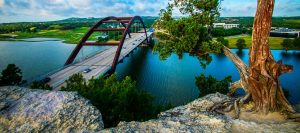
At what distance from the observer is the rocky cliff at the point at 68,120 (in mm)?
8769

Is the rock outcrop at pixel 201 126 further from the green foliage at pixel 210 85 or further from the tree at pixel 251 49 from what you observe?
the green foliage at pixel 210 85

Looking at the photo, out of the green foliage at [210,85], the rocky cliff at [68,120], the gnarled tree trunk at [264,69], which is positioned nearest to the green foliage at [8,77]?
the green foliage at [210,85]

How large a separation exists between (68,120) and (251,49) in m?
10.3

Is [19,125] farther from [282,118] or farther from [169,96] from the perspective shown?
[169,96]

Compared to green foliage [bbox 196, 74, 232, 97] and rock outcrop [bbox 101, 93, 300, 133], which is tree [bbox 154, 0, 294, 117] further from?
green foliage [bbox 196, 74, 232, 97]

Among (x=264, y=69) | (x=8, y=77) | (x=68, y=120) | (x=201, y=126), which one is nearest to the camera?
(x=68, y=120)

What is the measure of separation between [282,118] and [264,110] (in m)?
0.90

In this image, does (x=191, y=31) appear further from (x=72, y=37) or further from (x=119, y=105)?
(x=72, y=37)

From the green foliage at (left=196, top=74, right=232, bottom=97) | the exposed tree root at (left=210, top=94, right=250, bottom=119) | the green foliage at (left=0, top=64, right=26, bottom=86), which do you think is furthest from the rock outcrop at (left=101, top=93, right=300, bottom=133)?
the green foliage at (left=0, top=64, right=26, bottom=86)

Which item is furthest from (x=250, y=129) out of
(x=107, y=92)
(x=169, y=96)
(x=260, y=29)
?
(x=169, y=96)

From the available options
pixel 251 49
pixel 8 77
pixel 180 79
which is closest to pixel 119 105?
pixel 251 49

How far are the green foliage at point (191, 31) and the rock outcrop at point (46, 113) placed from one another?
26.5 feet

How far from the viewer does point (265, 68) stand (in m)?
12.9

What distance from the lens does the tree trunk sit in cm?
1274
